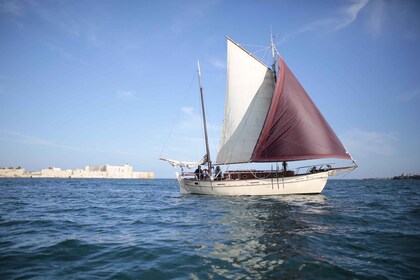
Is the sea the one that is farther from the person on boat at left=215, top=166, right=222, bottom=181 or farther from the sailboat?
the person on boat at left=215, top=166, right=222, bottom=181

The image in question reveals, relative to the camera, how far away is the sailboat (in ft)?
84.9

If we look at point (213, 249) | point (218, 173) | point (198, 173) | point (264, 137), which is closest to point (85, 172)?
point (198, 173)

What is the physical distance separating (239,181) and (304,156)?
23.2 ft

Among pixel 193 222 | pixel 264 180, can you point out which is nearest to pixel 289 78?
pixel 264 180

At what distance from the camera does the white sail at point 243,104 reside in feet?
98.4

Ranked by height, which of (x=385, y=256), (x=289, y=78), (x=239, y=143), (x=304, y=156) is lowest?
(x=385, y=256)

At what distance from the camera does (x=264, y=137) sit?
87.2 feet

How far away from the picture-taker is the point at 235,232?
1055 centimetres

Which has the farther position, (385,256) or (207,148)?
(207,148)

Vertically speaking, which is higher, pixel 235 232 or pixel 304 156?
pixel 304 156

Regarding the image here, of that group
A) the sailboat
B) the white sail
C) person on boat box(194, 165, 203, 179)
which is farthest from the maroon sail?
person on boat box(194, 165, 203, 179)

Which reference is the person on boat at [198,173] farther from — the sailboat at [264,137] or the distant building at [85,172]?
the distant building at [85,172]

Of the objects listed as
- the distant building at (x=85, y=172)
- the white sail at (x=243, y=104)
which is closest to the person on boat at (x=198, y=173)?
the white sail at (x=243, y=104)

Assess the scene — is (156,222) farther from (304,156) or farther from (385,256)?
(304,156)
